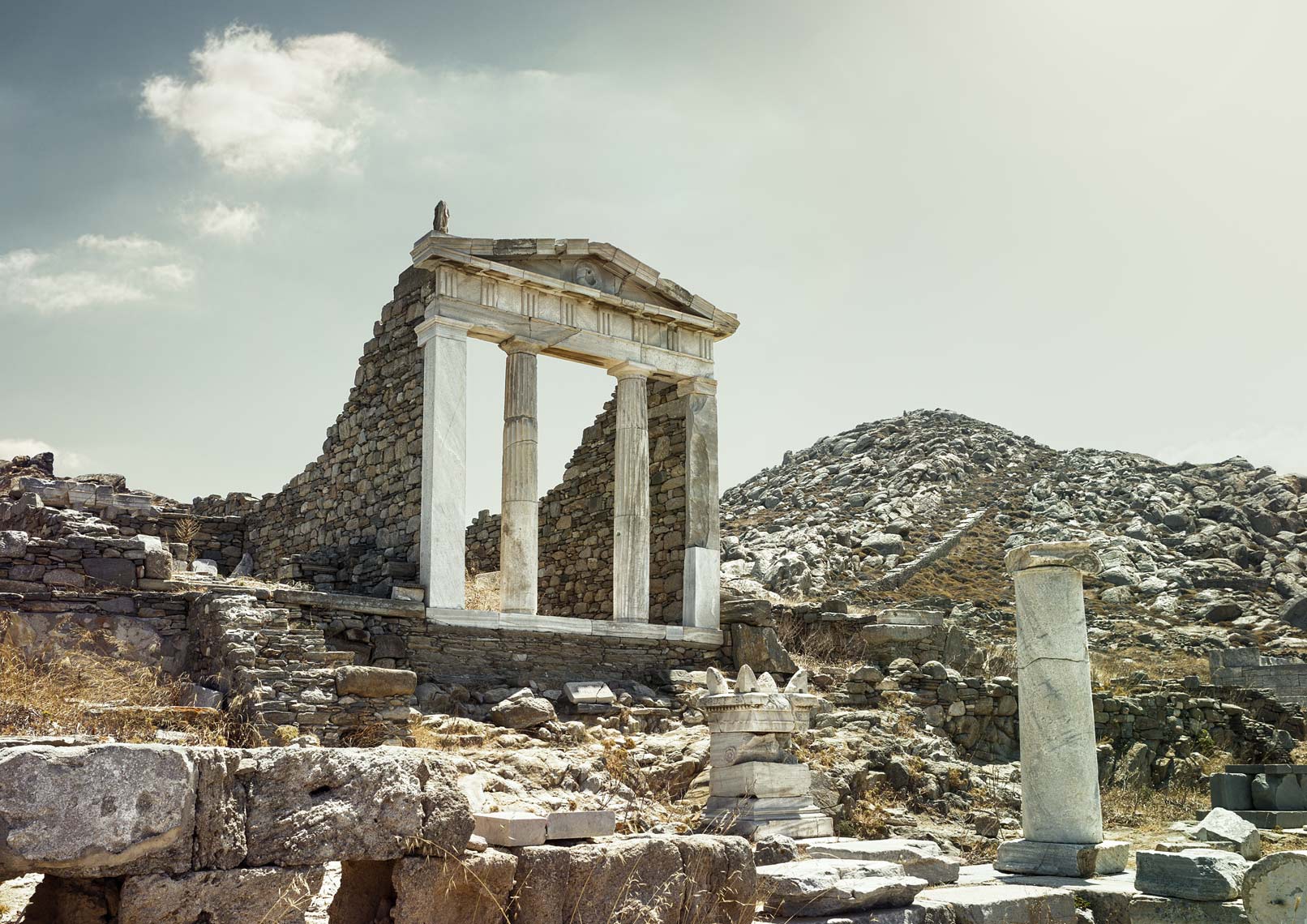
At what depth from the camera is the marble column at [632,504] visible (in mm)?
16672

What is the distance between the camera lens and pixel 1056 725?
33.2ft

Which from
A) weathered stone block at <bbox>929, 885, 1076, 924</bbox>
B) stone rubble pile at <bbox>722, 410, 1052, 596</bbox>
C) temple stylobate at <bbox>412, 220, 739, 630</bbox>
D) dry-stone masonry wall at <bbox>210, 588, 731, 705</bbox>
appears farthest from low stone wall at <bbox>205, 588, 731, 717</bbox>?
stone rubble pile at <bbox>722, 410, 1052, 596</bbox>

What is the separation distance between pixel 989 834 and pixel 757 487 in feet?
107

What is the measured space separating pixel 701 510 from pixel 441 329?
481 cm

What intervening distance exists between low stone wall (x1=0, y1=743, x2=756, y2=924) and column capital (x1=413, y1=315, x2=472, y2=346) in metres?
11.0

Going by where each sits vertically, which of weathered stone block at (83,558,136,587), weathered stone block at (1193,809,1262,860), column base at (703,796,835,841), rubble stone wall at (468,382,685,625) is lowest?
weathered stone block at (1193,809,1262,860)

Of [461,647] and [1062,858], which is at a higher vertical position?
[461,647]

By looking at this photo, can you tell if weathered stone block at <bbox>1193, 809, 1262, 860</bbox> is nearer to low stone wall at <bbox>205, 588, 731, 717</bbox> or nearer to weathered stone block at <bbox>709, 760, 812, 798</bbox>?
weathered stone block at <bbox>709, 760, 812, 798</bbox>

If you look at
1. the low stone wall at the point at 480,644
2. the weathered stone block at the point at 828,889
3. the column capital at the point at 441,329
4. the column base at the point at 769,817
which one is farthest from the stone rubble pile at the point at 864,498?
the weathered stone block at the point at 828,889

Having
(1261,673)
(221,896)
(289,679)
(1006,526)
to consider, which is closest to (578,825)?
(221,896)

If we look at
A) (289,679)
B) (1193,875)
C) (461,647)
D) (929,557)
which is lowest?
(1193,875)

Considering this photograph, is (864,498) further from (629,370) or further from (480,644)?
(480,644)

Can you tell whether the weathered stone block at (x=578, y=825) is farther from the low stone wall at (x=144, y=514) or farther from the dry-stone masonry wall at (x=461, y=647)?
the low stone wall at (x=144, y=514)

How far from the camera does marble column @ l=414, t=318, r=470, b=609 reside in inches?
589
